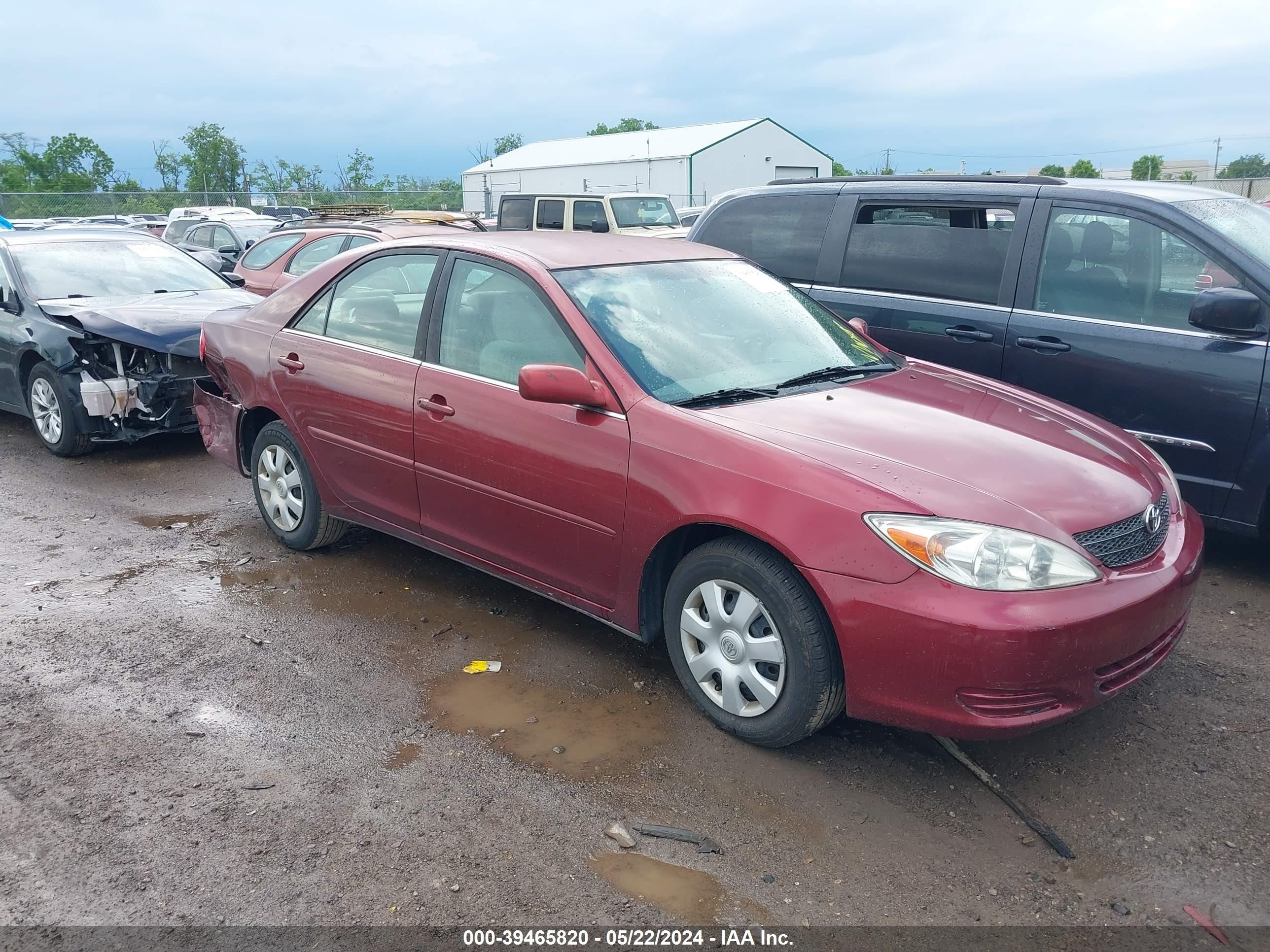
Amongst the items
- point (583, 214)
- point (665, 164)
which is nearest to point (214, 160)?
point (665, 164)

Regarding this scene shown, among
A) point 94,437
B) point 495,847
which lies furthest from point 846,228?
point 94,437

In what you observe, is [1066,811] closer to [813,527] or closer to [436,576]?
[813,527]

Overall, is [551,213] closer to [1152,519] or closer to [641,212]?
[641,212]

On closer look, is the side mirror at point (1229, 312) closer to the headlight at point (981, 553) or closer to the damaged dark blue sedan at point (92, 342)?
the headlight at point (981, 553)

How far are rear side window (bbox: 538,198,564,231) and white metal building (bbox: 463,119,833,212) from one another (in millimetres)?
21854

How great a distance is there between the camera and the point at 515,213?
17984mm

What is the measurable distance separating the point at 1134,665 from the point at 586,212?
15.5m

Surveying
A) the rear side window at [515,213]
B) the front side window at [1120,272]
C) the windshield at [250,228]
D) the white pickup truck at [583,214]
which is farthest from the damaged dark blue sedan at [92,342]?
the windshield at [250,228]

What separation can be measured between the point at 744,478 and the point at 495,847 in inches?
54.0

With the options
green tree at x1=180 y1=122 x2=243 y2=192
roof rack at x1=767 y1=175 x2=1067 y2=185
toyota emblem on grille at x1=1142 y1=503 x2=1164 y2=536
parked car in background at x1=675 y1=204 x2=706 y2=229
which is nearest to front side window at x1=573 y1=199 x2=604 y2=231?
parked car in background at x1=675 y1=204 x2=706 y2=229

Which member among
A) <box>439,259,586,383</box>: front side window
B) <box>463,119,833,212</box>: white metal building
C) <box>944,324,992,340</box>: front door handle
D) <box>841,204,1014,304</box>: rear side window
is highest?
<box>463,119,833,212</box>: white metal building

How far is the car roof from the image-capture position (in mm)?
4199

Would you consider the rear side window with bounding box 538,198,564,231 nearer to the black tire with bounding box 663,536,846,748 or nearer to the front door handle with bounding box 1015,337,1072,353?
the front door handle with bounding box 1015,337,1072,353

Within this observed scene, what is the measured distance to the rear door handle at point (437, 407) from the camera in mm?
4156
